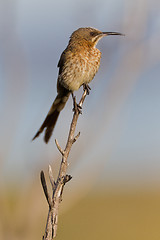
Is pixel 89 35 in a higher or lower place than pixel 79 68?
higher

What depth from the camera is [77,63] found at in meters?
2.27

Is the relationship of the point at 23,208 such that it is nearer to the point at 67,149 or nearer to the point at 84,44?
the point at 84,44

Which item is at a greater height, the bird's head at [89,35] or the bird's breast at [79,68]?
the bird's head at [89,35]

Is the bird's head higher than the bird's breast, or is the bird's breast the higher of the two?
the bird's head

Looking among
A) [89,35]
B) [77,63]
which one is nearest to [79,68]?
[77,63]

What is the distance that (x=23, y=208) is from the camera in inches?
138

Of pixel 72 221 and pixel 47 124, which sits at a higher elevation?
pixel 72 221

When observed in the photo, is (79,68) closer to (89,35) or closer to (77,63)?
(77,63)

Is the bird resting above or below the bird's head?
below

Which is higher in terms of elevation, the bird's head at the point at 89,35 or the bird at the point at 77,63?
the bird's head at the point at 89,35

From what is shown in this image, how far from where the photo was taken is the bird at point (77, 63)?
2229 millimetres

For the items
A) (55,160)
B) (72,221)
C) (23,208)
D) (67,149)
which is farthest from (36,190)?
(72,221)

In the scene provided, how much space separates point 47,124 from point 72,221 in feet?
20.6

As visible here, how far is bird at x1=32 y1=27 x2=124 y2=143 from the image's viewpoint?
7.31 feet
